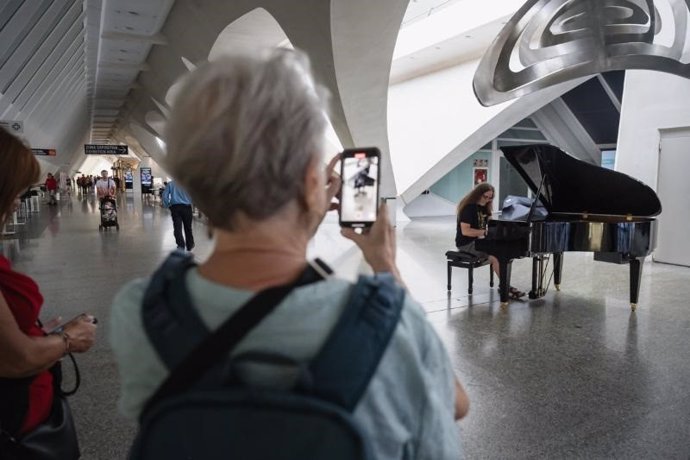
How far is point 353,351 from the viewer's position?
69cm

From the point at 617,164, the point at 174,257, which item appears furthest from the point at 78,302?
the point at 617,164

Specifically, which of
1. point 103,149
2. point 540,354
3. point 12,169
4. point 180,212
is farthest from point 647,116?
point 103,149

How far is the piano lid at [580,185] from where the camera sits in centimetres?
583

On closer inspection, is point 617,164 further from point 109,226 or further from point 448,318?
point 109,226

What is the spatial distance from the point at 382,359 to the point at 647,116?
33.8ft

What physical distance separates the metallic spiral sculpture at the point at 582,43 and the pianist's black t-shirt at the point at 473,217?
12.9 feet

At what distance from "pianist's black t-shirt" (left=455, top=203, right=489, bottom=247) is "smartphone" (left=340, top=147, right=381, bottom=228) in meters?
5.54

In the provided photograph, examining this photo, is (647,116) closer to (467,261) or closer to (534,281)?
(534,281)

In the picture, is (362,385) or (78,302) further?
(78,302)

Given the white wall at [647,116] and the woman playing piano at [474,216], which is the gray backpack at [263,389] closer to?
the woman playing piano at [474,216]

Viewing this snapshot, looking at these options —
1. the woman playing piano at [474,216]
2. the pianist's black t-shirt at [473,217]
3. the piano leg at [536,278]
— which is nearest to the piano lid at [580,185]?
the woman playing piano at [474,216]

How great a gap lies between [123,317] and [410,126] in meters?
19.2

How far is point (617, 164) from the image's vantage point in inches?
387

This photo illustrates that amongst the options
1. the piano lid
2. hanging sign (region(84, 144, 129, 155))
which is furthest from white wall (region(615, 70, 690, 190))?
hanging sign (region(84, 144, 129, 155))
